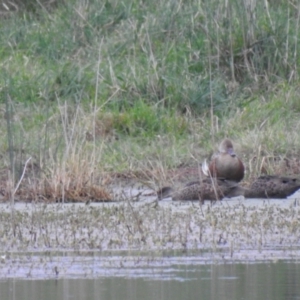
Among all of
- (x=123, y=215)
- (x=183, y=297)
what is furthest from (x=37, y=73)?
(x=183, y=297)

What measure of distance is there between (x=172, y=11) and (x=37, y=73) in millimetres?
1697

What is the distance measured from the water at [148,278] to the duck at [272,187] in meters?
2.30

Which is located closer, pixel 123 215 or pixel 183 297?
pixel 183 297

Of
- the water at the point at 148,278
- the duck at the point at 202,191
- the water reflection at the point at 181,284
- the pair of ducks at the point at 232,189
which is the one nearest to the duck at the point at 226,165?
the pair of ducks at the point at 232,189

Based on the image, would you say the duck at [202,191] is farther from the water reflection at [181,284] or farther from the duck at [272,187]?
the water reflection at [181,284]

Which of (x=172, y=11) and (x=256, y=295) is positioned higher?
(x=172, y=11)

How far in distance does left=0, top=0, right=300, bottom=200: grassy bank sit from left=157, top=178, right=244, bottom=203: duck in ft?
1.29

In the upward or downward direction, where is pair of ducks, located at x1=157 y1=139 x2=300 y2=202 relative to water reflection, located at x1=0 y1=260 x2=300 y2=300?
upward

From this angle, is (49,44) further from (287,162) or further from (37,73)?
(287,162)

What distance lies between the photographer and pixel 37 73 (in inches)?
453

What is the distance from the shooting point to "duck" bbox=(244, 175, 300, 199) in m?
8.26

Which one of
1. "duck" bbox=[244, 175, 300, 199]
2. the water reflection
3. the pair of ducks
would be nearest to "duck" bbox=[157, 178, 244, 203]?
the pair of ducks

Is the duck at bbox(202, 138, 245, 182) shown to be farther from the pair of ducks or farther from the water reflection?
the water reflection

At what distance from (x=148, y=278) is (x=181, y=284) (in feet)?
0.68
